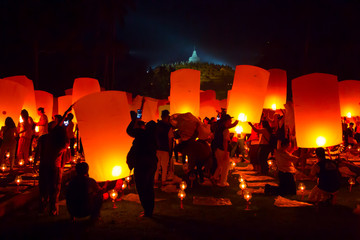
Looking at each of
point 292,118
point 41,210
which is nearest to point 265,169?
point 292,118

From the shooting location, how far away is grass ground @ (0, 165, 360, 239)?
4281 mm

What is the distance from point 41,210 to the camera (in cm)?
519

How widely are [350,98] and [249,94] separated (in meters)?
4.90

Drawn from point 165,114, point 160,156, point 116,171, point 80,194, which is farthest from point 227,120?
point 80,194

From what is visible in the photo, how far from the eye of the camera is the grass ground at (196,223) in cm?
428

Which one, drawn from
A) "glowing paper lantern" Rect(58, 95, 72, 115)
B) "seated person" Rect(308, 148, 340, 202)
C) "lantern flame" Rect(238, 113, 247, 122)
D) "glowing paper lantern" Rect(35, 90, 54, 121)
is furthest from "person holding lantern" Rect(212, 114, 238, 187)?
"glowing paper lantern" Rect(35, 90, 54, 121)

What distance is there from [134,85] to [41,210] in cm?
3107

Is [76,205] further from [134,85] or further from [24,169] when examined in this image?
[134,85]

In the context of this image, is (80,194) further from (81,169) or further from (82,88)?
(82,88)

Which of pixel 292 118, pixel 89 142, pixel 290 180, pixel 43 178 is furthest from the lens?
pixel 292 118

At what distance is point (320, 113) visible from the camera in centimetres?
716

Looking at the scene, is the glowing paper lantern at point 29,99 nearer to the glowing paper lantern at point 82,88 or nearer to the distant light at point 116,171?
the glowing paper lantern at point 82,88

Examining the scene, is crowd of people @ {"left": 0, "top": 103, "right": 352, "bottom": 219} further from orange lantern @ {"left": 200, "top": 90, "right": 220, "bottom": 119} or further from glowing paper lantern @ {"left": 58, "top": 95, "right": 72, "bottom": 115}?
orange lantern @ {"left": 200, "top": 90, "right": 220, "bottom": 119}

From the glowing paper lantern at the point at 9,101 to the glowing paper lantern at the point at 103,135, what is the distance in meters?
4.07
